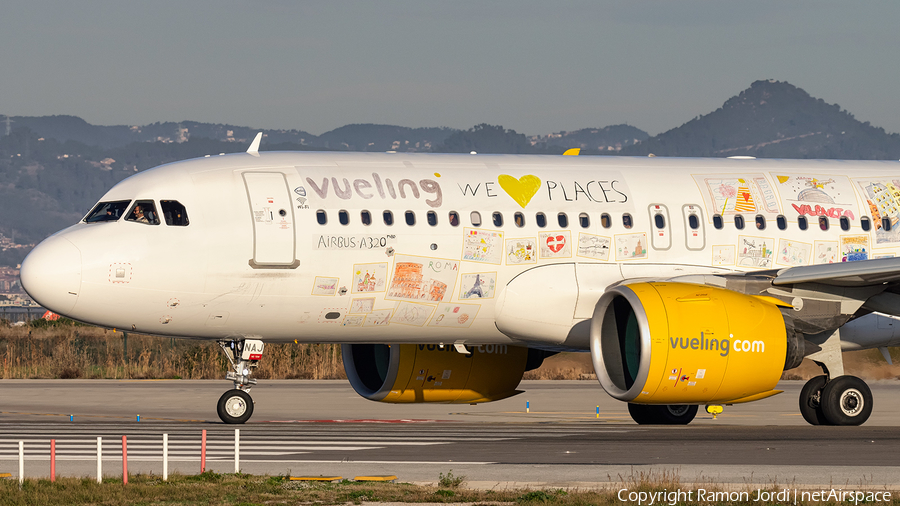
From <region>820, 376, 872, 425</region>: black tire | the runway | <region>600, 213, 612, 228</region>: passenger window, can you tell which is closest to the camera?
the runway

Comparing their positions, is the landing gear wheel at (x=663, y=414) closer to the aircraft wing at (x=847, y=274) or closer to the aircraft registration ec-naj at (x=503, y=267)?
the aircraft registration ec-naj at (x=503, y=267)

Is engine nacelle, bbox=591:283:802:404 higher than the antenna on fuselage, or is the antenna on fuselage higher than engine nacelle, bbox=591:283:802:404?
the antenna on fuselage

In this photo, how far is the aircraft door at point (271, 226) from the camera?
862 inches

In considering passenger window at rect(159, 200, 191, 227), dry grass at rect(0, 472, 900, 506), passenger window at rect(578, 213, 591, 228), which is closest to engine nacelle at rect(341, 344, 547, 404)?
passenger window at rect(578, 213, 591, 228)

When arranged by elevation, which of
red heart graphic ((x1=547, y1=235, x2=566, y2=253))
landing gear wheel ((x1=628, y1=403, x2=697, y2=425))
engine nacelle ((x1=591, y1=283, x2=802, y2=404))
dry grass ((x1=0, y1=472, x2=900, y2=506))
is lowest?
landing gear wheel ((x1=628, y1=403, x2=697, y2=425))

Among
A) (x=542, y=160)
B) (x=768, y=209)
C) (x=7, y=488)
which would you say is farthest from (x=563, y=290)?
(x=7, y=488)

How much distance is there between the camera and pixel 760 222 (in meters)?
24.8

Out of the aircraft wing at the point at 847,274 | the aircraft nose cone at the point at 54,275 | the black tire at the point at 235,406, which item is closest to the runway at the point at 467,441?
the black tire at the point at 235,406

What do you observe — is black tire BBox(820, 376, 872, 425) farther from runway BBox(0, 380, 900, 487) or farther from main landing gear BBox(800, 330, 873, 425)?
runway BBox(0, 380, 900, 487)

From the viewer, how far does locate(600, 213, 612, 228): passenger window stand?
23.8 m

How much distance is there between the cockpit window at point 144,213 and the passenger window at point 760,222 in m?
10.8

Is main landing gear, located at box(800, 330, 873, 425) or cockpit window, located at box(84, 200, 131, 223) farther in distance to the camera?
main landing gear, located at box(800, 330, 873, 425)

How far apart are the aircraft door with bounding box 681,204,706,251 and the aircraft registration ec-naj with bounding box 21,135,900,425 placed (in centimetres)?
3

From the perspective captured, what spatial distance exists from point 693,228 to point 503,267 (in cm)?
375
